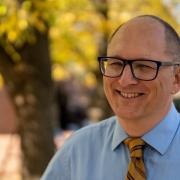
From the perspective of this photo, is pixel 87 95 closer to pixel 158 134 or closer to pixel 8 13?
pixel 8 13

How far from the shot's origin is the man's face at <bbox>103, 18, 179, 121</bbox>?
90.2 inches

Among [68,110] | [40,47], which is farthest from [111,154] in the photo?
[68,110]

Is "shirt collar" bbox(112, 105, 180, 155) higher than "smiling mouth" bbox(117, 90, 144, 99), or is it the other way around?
"smiling mouth" bbox(117, 90, 144, 99)

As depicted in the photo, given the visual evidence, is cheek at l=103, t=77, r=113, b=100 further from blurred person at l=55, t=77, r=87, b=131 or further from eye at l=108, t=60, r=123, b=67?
blurred person at l=55, t=77, r=87, b=131

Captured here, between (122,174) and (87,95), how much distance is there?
19205 mm

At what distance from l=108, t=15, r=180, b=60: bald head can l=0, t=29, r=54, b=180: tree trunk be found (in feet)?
12.6

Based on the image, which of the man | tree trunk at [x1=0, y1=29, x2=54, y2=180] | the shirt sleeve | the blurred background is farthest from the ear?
tree trunk at [x1=0, y1=29, x2=54, y2=180]

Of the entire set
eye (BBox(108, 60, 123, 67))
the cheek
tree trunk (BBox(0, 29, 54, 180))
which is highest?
eye (BBox(108, 60, 123, 67))

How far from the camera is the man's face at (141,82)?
7.52 ft

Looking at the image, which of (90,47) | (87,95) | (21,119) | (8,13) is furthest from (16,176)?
(87,95)

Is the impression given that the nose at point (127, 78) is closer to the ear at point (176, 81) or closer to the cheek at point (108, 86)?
the cheek at point (108, 86)

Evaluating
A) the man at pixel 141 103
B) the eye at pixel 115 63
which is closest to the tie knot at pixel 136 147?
the man at pixel 141 103

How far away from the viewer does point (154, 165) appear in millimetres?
2334

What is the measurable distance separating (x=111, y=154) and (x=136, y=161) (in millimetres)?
158
